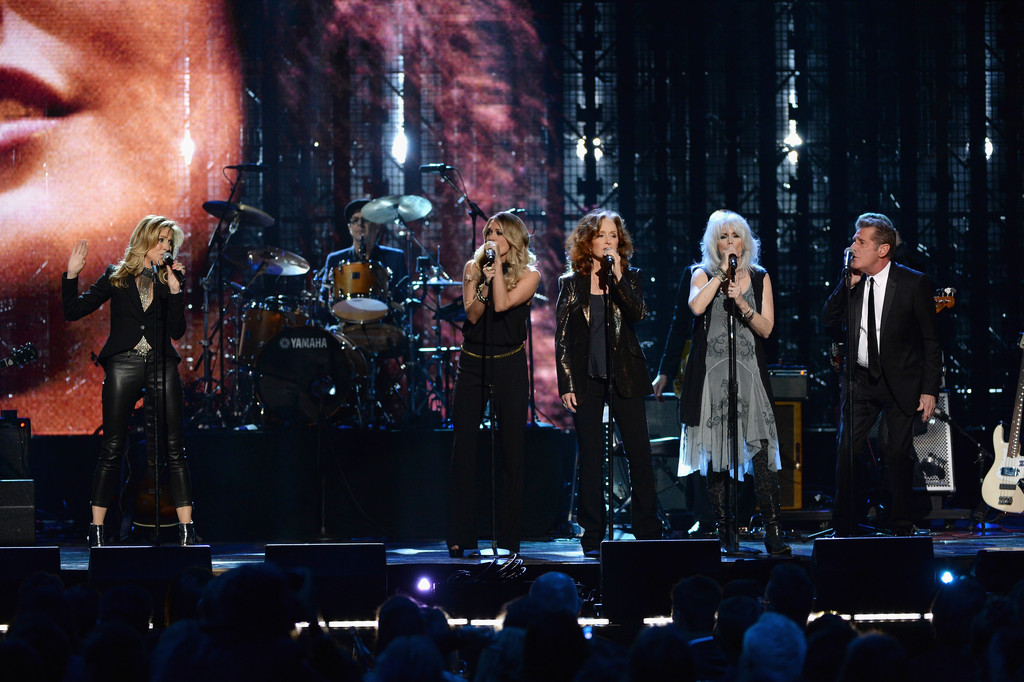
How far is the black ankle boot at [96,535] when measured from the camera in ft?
19.5

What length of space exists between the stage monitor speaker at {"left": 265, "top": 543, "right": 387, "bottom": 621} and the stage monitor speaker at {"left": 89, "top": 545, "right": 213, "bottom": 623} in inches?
15.7

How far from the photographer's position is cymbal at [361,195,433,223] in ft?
29.5

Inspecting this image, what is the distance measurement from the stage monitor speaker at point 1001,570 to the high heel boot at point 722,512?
114 cm

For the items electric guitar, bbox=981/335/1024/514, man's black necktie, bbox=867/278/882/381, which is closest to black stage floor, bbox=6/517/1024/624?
man's black necktie, bbox=867/278/882/381

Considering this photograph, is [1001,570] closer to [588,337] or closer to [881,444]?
[881,444]

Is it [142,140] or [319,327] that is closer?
[319,327]

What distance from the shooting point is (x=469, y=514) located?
5.86 metres

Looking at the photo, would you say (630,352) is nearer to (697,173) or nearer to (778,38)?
(697,173)

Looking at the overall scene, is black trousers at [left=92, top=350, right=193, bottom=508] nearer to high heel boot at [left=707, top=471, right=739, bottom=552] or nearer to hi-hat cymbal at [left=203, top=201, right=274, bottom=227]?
high heel boot at [left=707, top=471, right=739, bottom=552]

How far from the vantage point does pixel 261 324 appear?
8773 mm

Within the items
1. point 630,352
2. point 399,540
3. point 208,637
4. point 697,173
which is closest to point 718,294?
point 630,352

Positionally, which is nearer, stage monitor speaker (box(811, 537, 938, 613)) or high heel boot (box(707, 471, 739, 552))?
stage monitor speaker (box(811, 537, 938, 613))

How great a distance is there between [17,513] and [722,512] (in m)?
4.11

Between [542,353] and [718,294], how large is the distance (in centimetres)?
447
